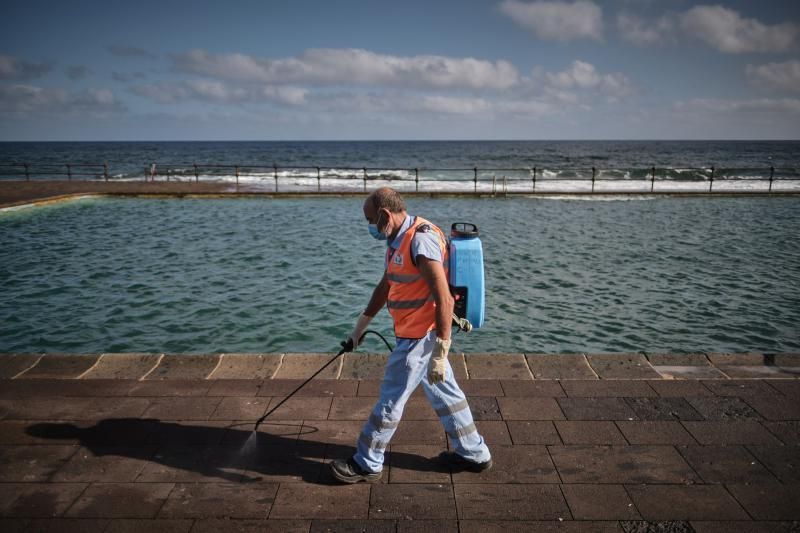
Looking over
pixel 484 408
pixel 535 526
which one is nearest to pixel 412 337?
pixel 535 526

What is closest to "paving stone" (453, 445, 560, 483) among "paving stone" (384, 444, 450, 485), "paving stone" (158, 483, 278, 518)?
"paving stone" (384, 444, 450, 485)

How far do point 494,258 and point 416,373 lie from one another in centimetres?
885

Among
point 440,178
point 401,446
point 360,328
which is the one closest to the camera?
point 360,328

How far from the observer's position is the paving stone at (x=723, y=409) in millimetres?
4078

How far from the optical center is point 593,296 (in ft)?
29.8

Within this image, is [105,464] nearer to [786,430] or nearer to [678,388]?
[678,388]

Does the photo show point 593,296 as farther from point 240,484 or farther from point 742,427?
point 240,484

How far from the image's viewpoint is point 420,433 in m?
3.91

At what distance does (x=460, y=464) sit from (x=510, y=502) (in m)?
0.43

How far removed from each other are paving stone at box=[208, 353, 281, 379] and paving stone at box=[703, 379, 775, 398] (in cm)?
386

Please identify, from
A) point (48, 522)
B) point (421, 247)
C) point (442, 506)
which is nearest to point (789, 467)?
point (442, 506)

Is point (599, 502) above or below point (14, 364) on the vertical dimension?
below

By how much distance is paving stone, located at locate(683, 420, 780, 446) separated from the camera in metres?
3.74

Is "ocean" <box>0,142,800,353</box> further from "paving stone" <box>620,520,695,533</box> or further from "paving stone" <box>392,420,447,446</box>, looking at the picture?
"paving stone" <box>620,520,695,533</box>
